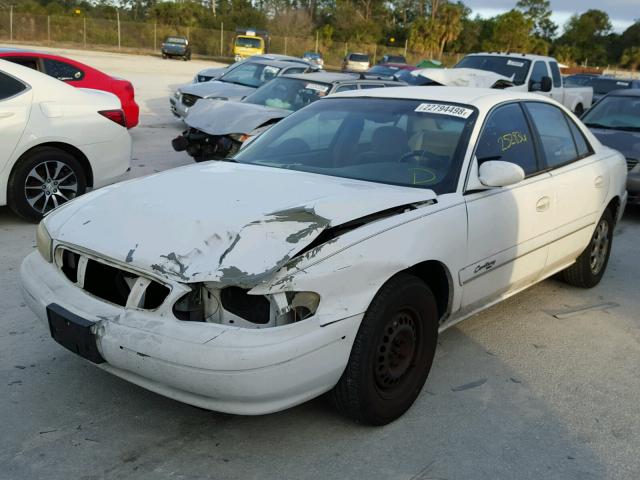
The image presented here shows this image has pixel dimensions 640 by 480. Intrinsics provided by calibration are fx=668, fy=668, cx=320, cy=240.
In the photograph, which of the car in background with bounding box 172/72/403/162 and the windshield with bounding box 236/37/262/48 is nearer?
the car in background with bounding box 172/72/403/162

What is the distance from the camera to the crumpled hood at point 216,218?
8.98 feet

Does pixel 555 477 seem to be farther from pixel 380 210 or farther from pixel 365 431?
pixel 380 210

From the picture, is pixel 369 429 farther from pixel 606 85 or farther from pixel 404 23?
pixel 404 23

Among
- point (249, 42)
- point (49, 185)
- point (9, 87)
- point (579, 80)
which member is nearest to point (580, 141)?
point (49, 185)

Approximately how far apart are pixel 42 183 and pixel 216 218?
4087mm

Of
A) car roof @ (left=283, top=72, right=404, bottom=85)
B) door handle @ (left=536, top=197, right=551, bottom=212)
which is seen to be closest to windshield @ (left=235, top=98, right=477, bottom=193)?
door handle @ (left=536, top=197, right=551, bottom=212)

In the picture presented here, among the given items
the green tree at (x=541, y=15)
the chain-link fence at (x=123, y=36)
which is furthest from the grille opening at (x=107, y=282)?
the green tree at (x=541, y=15)

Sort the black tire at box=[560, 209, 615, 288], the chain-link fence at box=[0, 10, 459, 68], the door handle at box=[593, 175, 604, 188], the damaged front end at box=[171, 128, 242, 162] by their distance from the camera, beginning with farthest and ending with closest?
1. the chain-link fence at box=[0, 10, 459, 68]
2. the damaged front end at box=[171, 128, 242, 162]
3. the black tire at box=[560, 209, 615, 288]
4. the door handle at box=[593, 175, 604, 188]

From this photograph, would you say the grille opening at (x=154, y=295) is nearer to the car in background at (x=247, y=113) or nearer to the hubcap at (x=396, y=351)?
the hubcap at (x=396, y=351)

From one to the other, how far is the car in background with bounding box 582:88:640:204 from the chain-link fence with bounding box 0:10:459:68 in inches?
1808

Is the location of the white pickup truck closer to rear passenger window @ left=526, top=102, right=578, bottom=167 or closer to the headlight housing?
rear passenger window @ left=526, top=102, right=578, bottom=167

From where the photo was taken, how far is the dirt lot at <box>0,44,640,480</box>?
9.34ft

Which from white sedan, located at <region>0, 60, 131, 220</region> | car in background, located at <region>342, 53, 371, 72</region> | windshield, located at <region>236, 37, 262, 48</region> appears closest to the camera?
white sedan, located at <region>0, 60, 131, 220</region>

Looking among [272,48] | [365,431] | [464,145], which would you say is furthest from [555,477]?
[272,48]
